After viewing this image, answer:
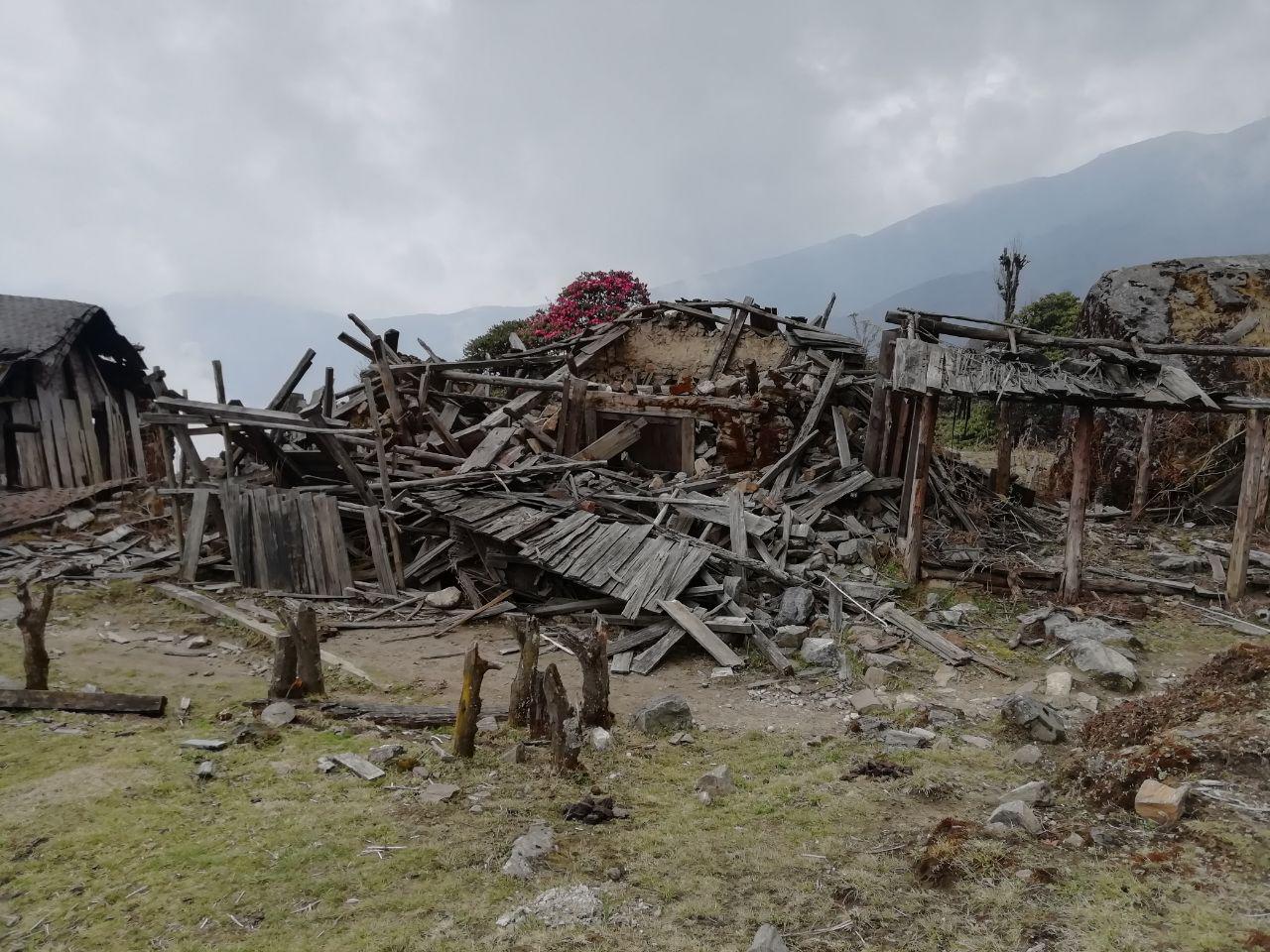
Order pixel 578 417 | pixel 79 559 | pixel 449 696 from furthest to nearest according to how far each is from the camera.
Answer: pixel 578 417 < pixel 79 559 < pixel 449 696

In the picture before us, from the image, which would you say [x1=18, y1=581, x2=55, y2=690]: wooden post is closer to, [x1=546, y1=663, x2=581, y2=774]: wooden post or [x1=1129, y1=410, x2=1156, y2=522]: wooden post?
[x1=546, y1=663, x2=581, y2=774]: wooden post

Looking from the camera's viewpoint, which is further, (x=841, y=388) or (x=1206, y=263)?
(x=1206, y=263)

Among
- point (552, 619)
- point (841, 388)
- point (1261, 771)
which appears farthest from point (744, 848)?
point (841, 388)

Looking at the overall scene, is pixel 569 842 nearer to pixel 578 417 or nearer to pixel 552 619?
pixel 552 619

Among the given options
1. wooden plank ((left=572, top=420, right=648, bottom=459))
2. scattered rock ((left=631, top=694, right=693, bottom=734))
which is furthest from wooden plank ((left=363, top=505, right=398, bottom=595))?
scattered rock ((left=631, top=694, right=693, bottom=734))

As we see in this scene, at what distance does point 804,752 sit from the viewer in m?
6.00

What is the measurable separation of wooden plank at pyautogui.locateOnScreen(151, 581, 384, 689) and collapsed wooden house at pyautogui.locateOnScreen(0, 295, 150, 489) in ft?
18.7

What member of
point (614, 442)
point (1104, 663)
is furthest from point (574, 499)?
point (1104, 663)

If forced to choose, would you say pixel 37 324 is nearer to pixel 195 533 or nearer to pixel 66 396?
pixel 66 396

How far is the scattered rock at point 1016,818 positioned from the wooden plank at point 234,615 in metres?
5.83

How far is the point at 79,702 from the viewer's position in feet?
21.7

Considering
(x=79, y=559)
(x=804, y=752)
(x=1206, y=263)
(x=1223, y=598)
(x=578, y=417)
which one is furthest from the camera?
(x=1206, y=263)

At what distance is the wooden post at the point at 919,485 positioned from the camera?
9.93 m

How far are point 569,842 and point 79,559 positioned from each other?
12153mm
